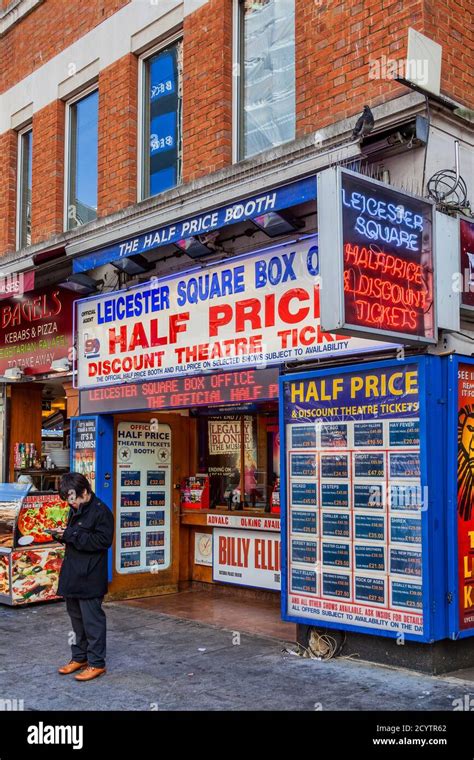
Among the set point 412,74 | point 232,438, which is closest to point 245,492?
point 232,438

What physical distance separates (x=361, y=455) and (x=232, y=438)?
3.68m

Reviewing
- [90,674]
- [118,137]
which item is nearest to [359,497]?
[90,674]

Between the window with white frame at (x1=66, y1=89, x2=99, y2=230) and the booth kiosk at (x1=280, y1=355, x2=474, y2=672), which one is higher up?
the window with white frame at (x1=66, y1=89, x2=99, y2=230)

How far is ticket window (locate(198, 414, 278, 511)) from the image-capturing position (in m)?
9.88

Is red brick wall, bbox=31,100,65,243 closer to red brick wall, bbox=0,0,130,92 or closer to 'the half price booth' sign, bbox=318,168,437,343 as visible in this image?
red brick wall, bbox=0,0,130,92

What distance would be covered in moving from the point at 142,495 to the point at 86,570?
3.71 meters

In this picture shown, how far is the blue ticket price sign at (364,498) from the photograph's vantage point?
623 centimetres

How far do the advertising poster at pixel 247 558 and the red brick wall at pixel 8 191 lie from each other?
603 cm

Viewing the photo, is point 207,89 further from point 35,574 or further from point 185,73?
point 35,574

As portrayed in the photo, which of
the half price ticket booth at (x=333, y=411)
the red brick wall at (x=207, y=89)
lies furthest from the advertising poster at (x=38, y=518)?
the red brick wall at (x=207, y=89)

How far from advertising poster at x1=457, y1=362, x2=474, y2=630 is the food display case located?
16.6 feet

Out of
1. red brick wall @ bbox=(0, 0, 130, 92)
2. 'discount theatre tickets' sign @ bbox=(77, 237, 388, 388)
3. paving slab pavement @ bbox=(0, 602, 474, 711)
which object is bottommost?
paving slab pavement @ bbox=(0, 602, 474, 711)

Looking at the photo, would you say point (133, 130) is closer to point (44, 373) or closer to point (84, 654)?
point (44, 373)

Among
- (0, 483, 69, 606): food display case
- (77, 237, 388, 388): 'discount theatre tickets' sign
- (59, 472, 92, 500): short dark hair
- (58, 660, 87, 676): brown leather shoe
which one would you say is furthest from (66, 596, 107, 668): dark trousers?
(0, 483, 69, 606): food display case
